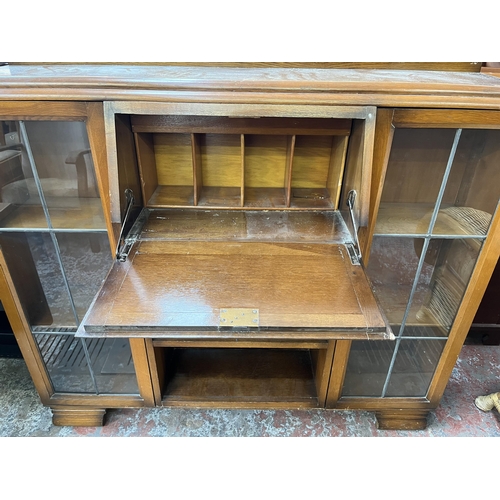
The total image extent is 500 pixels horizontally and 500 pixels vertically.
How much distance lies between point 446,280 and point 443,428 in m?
0.78

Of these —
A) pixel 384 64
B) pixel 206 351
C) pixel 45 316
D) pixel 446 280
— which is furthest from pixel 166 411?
pixel 384 64

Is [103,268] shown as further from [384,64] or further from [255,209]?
[384,64]

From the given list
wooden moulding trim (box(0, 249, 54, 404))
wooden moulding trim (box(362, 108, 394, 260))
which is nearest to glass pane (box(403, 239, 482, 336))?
wooden moulding trim (box(362, 108, 394, 260))

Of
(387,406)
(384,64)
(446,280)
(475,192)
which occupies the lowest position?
(387,406)

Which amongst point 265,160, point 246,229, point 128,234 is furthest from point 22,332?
point 265,160

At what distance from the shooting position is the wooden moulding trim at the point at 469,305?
47.9 inches

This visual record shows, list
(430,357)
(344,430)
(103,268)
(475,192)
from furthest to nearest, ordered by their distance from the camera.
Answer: (344,430)
(430,357)
(103,268)
(475,192)

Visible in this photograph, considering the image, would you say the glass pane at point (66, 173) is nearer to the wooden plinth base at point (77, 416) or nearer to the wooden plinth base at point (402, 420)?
the wooden plinth base at point (77, 416)

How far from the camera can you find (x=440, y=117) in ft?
3.43

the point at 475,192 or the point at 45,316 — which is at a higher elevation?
the point at 475,192

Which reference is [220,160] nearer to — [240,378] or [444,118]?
[444,118]

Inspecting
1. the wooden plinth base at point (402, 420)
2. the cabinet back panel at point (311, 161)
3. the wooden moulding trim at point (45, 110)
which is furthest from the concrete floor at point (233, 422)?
the wooden moulding trim at point (45, 110)

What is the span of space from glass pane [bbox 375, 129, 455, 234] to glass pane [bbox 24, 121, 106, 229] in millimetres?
936

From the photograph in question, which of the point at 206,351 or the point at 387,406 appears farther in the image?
the point at 206,351
